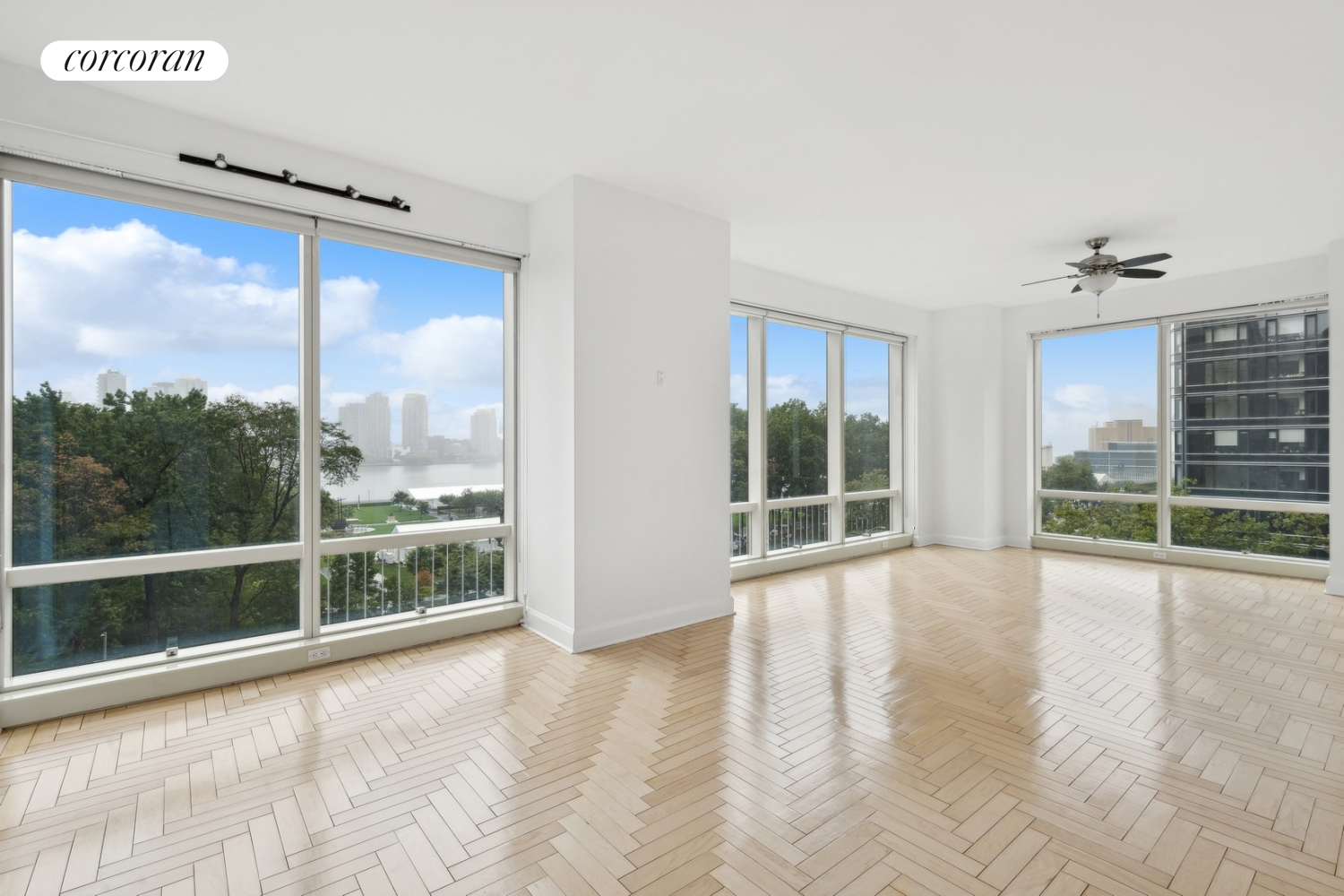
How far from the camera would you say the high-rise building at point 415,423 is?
4031 mm

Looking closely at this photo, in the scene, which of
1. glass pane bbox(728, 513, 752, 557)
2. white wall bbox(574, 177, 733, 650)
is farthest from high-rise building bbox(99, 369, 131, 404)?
glass pane bbox(728, 513, 752, 557)

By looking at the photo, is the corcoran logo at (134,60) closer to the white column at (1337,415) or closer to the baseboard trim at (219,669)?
the baseboard trim at (219,669)

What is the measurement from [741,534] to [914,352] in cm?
358

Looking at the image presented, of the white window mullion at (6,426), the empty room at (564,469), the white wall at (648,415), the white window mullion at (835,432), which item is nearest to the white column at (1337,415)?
the empty room at (564,469)

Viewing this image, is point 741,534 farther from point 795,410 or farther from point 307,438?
point 307,438

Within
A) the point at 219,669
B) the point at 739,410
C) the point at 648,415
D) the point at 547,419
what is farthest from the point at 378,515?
the point at 739,410

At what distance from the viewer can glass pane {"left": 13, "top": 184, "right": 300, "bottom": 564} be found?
2943mm

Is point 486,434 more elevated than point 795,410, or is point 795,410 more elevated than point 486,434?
point 795,410

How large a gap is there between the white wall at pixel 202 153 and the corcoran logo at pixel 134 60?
149 millimetres

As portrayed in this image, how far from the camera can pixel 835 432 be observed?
6816 mm

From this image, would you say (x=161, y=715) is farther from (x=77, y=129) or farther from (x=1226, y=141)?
(x=1226, y=141)

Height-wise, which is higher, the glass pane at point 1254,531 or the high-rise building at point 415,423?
the high-rise building at point 415,423

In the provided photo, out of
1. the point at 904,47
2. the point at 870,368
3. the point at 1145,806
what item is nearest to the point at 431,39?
the point at 904,47

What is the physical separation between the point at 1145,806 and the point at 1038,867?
0.67 m
